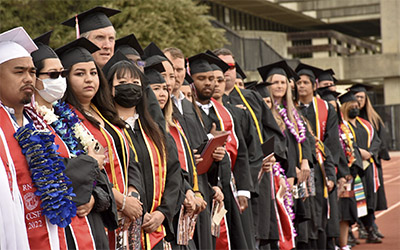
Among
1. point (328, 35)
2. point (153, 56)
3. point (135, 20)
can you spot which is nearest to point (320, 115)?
point (153, 56)

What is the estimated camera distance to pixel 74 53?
17.0 feet

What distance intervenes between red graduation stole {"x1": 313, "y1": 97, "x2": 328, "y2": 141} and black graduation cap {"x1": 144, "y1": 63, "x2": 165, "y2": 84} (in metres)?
4.74

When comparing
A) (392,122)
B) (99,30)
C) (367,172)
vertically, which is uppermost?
(99,30)

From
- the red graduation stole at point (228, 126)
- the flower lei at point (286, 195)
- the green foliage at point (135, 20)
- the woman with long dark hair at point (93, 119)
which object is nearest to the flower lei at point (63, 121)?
the woman with long dark hair at point (93, 119)

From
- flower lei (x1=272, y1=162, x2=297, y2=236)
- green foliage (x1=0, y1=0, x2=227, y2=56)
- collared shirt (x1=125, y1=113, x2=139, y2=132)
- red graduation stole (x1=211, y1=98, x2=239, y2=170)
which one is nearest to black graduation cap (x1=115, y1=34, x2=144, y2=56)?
collared shirt (x1=125, y1=113, x2=139, y2=132)

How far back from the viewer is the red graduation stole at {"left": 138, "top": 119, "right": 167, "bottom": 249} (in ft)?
18.1

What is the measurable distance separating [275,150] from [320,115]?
6.58 ft

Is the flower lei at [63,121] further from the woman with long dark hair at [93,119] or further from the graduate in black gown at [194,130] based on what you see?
the graduate in black gown at [194,130]

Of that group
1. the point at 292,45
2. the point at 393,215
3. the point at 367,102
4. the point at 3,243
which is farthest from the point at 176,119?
the point at 292,45

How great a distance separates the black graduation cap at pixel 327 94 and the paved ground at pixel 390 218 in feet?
7.29

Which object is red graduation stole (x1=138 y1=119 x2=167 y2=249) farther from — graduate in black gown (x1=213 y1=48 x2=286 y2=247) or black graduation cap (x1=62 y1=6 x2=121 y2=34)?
graduate in black gown (x1=213 y1=48 x2=286 y2=247)

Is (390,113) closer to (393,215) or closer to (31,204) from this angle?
(393,215)

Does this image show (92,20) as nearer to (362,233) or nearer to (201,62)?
(201,62)

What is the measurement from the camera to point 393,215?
15234 mm
